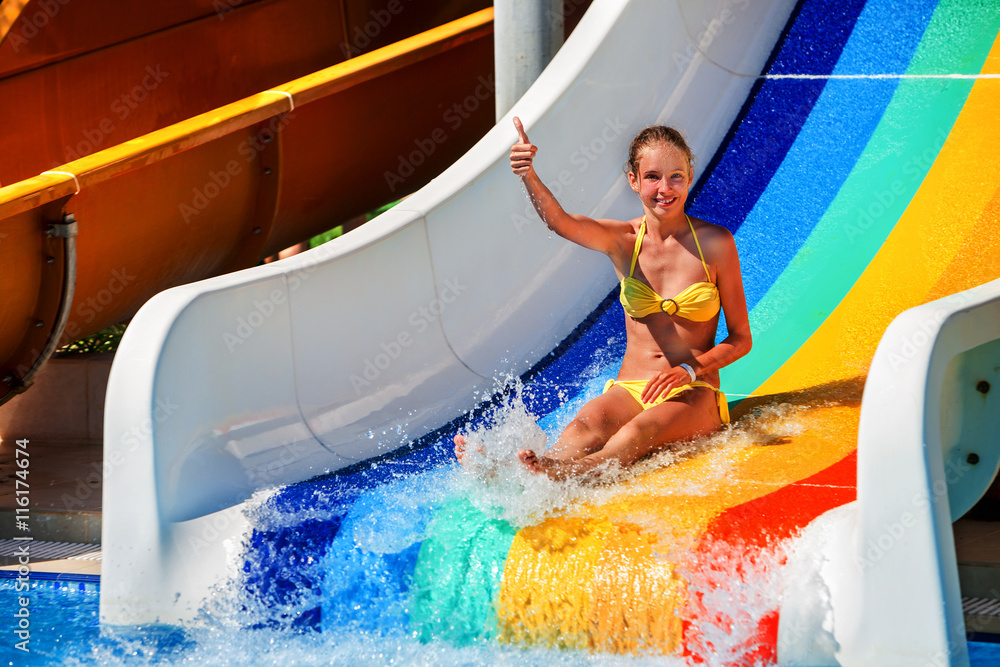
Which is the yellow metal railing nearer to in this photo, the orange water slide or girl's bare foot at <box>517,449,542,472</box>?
the orange water slide

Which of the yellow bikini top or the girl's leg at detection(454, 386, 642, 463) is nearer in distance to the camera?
the girl's leg at detection(454, 386, 642, 463)

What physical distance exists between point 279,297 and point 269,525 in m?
0.68

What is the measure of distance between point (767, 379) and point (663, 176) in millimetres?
851

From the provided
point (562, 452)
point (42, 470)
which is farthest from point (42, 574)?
point (562, 452)

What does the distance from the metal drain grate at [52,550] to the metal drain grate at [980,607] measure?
8.35 feet

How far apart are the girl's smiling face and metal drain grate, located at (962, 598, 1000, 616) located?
51.5 inches

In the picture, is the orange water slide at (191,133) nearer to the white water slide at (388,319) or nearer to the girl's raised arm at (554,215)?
the white water slide at (388,319)

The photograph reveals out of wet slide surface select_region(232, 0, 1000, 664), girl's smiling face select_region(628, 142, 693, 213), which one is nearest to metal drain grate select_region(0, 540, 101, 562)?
wet slide surface select_region(232, 0, 1000, 664)

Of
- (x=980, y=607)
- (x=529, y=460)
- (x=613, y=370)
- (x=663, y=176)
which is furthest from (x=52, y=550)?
(x=980, y=607)

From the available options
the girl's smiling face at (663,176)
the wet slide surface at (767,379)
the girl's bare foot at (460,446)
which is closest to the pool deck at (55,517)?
the wet slide surface at (767,379)

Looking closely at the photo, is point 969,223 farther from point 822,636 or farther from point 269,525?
point 269,525

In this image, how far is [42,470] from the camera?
407cm

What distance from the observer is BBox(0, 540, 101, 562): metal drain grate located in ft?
11.1

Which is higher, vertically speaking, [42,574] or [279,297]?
[279,297]
